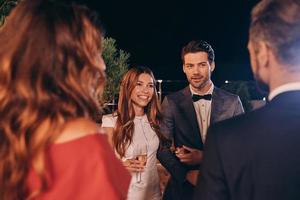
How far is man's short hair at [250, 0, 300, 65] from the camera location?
1726 millimetres

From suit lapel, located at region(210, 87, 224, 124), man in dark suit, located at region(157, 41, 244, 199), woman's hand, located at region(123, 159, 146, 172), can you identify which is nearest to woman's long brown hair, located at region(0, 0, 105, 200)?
woman's hand, located at region(123, 159, 146, 172)

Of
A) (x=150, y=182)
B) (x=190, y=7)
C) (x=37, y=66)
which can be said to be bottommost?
(x=150, y=182)

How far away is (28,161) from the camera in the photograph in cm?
159

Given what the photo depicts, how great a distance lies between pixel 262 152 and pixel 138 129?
2353 mm

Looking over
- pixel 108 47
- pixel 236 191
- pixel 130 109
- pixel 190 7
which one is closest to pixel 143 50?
pixel 190 7

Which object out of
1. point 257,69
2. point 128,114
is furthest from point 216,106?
point 257,69

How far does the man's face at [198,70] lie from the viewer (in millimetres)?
4031

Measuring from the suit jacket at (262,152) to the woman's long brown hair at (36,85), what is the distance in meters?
0.55

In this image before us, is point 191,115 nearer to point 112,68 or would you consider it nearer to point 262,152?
point 262,152

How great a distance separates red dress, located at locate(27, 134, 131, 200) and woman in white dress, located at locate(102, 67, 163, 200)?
6.55ft

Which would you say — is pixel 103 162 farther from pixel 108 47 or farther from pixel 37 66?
pixel 108 47

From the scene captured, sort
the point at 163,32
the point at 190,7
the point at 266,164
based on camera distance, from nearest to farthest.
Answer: the point at 266,164, the point at 190,7, the point at 163,32

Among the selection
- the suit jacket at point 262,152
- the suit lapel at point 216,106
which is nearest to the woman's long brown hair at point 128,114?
the suit lapel at point 216,106

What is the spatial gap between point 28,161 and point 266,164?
847 millimetres
